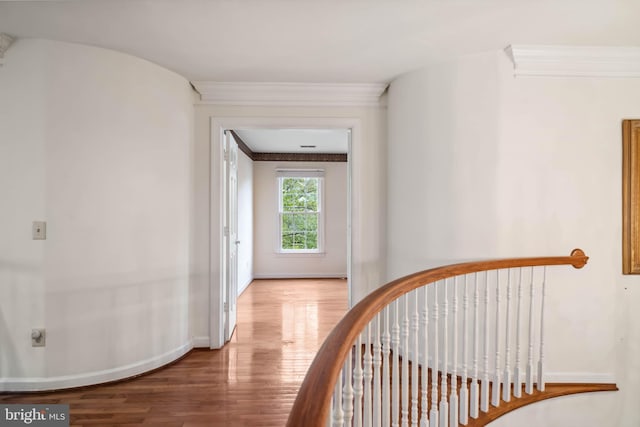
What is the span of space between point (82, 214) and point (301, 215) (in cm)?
462

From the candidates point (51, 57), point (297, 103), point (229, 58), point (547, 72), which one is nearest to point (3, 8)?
point (51, 57)

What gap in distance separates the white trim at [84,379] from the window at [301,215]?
4.14 m

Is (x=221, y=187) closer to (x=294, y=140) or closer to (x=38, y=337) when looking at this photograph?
(x=38, y=337)

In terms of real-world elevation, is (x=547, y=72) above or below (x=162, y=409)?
above

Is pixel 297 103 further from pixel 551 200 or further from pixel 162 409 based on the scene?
pixel 162 409

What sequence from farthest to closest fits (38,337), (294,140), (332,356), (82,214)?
(294,140) → (82,214) → (38,337) → (332,356)

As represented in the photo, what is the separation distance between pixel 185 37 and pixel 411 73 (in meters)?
1.83

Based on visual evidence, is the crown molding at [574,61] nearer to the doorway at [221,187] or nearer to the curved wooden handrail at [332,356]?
the doorway at [221,187]

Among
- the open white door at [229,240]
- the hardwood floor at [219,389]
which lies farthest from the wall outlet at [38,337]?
the open white door at [229,240]

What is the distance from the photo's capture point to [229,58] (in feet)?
9.21

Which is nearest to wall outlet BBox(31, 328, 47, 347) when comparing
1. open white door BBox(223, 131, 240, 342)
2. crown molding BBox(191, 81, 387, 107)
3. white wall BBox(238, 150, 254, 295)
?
open white door BBox(223, 131, 240, 342)

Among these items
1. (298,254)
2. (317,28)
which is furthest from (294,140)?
(317,28)

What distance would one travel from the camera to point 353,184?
135 inches

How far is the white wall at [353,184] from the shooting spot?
3369mm
